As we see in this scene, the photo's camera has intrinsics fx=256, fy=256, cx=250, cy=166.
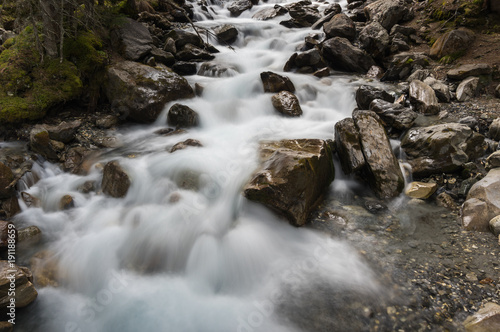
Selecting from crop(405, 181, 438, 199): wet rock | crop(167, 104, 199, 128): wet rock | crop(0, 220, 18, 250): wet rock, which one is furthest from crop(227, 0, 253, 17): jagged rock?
crop(0, 220, 18, 250): wet rock

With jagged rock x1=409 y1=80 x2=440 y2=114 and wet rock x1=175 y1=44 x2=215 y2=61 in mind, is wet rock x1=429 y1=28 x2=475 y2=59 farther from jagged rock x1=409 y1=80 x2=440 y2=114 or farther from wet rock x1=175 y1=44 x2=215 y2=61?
wet rock x1=175 y1=44 x2=215 y2=61

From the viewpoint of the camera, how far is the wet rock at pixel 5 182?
13.9 ft

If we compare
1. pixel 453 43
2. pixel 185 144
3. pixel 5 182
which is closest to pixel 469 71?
pixel 453 43

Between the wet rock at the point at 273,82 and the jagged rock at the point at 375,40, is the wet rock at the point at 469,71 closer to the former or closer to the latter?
the jagged rock at the point at 375,40

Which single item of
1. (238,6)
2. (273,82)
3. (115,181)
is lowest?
(115,181)

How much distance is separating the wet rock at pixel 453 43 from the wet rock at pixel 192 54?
27.6 ft

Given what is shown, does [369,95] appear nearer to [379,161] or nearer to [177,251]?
[379,161]

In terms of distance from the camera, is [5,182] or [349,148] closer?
[5,182]

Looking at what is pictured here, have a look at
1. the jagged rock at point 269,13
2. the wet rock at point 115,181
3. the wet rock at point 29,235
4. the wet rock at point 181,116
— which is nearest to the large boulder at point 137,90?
the wet rock at point 181,116

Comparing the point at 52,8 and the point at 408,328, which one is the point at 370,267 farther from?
the point at 52,8

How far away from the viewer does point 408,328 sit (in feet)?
8.54

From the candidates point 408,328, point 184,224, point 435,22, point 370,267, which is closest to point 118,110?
point 184,224

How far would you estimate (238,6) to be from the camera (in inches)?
701

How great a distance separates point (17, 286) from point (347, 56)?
433 inches
